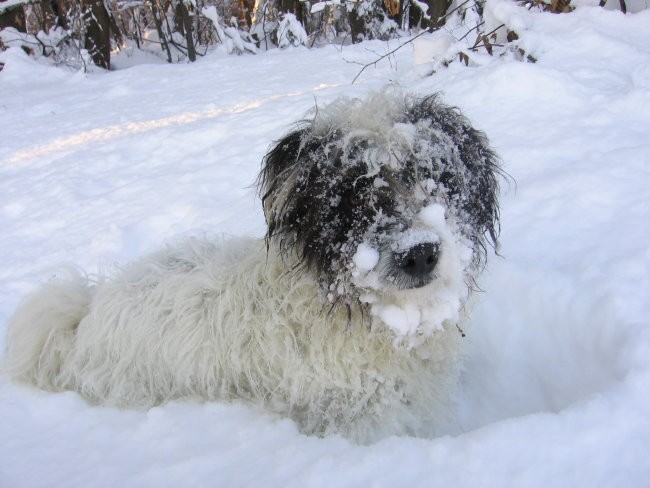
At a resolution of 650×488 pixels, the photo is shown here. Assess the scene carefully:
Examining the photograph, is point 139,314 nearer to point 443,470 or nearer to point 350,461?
point 350,461

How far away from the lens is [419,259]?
65.8 inches

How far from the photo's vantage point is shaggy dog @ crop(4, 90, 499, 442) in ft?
5.90

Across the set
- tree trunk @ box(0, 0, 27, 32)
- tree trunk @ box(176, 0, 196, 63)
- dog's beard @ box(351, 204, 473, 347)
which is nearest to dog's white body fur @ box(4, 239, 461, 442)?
dog's beard @ box(351, 204, 473, 347)

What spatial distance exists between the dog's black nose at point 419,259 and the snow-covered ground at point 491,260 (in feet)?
1.88

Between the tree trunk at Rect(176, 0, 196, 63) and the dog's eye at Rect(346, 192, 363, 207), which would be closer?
the dog's eye at Rect(346, 192, 363, 207)

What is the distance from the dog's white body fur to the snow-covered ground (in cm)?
14

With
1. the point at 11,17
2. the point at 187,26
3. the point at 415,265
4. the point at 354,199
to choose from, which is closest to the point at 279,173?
the point at 354,199

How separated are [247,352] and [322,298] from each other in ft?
1.59

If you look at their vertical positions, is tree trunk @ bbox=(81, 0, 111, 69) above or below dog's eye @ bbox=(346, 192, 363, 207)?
above

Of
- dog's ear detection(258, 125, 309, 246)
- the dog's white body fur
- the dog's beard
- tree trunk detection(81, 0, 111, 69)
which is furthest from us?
tree trunk detection(81, 0, 111, 69)

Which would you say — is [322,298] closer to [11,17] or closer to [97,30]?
[97,30]

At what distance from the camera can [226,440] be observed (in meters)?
1.90

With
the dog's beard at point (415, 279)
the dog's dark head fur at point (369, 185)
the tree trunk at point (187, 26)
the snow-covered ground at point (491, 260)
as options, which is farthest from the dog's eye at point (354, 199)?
the tree trunk at point (187, 26)

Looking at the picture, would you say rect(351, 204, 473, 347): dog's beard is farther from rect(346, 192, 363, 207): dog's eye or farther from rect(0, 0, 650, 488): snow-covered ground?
rect(0, 0, 650, 488): snow-covered ground
